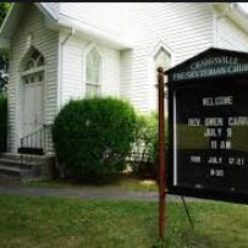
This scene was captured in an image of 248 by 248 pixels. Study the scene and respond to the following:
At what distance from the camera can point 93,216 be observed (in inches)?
316

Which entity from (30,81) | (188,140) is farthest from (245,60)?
(30,81)

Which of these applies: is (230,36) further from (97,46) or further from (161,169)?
(161,169)

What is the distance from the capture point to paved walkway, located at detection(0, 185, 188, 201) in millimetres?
10633

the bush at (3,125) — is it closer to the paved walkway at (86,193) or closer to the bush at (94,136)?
the bush at (94,136)

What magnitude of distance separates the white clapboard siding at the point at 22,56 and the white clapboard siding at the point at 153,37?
9.84 feet

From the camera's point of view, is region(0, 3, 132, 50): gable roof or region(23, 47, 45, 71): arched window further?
region(23, 47, 45, 71): arched window

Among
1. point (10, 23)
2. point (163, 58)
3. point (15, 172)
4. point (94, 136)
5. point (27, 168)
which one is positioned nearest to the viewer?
point (94, 136)

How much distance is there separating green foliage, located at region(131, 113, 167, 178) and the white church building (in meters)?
1.80

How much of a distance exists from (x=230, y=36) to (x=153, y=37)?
263 cm

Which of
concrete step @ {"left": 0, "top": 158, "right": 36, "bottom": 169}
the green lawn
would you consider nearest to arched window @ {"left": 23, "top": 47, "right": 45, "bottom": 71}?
concrete step @ {"left": 0, "top": 158, "right": 36, "bottom": 169}

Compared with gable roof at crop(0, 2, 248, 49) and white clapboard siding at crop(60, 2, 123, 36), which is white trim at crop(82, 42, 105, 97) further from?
white clapboard siding at crop(60, 2, 123, 36)

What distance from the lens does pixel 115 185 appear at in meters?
13.3

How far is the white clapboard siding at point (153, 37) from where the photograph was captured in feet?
52.0

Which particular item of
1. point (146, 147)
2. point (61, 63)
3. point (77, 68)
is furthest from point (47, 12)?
point (146, 147)
